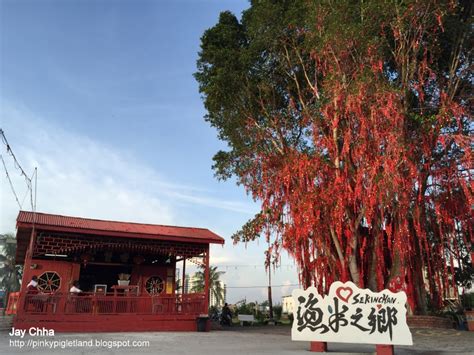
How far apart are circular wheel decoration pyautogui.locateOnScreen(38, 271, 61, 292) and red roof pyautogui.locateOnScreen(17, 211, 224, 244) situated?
2.55 metres

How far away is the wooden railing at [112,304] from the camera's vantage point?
13.1m

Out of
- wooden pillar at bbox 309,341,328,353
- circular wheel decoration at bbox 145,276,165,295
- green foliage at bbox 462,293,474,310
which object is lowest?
wooden pillar at bbox 309,341,328,353

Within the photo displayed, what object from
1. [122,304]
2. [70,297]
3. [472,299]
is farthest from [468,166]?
[472,299]

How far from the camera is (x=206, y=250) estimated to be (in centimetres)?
1636

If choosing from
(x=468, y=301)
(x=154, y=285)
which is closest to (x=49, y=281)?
(x=154, y=285)

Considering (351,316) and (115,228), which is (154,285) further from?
(351,316)

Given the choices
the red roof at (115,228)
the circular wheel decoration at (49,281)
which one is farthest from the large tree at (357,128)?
the circular wheel decoration at (49,281)

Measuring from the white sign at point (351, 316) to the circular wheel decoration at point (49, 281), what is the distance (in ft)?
39.1

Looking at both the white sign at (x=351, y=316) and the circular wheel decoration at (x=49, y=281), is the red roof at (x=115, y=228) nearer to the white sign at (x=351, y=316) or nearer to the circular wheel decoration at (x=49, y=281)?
the circular wheel decoration at (x=49, y=281)

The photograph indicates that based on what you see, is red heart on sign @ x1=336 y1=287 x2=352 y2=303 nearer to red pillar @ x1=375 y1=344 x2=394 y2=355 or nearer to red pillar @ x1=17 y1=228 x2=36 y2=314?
red pillar @ x1=375 y1=344 x2=394 y2=355

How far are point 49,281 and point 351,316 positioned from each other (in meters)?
13.2

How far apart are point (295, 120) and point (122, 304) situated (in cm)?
936

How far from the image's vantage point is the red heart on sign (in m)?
8.18

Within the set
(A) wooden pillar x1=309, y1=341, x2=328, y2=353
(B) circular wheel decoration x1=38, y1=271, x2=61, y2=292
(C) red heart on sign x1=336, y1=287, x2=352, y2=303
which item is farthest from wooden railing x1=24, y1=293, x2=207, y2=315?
(C) red heart on sign x1=336, y1=287, x2=352, y2=303
